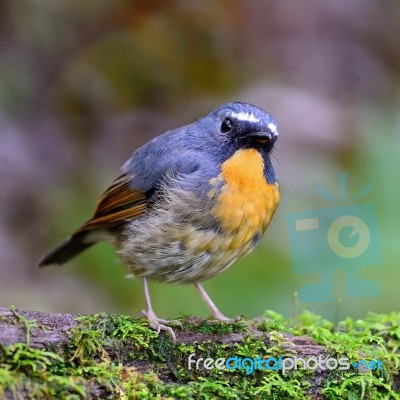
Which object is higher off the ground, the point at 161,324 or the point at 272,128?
the point at 272,128

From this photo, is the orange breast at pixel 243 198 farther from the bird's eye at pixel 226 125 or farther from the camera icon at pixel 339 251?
the camera icon at pixel 339 251

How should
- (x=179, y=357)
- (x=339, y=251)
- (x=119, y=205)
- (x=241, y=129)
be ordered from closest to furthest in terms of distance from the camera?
(x=179, y=357) < (x=241, y=129) < (x=119, y=205) < (x=339, y=251)

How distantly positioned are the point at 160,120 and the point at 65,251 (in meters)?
3.60

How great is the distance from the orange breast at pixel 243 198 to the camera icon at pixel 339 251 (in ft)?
5.30

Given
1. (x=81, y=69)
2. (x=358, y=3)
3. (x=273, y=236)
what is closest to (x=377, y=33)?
(x=358, y=3)

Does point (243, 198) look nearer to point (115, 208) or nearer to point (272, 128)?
point (272, 128)

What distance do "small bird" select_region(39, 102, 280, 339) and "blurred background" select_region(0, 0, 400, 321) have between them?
5.50 ft

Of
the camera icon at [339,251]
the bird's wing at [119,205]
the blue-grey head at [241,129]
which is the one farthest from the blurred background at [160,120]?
the blue-grey head at [241,129]

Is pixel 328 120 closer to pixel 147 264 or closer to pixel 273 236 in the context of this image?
pixel 273 236

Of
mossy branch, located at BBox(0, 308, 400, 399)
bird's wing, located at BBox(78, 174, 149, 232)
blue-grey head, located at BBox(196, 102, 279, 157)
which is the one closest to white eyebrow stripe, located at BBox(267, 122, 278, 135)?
blue-grey head, located at BBox(196, 102, 279, 157)

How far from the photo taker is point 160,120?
29.9ft

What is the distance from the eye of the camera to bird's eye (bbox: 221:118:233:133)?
4574mm

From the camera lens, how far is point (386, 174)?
6.71m

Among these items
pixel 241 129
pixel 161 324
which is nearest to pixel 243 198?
pixel 241 129
